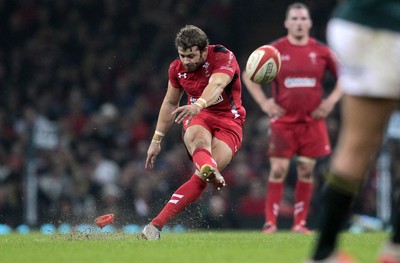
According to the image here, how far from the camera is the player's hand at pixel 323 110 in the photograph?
11.3 metres

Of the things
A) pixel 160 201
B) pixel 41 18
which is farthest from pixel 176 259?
pixel 41 18

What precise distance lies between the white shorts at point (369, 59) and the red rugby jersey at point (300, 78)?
6501 millimetres

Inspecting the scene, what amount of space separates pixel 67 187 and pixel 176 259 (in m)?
9.97

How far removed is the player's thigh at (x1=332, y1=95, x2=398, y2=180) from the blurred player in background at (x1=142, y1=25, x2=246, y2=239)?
3.30 m

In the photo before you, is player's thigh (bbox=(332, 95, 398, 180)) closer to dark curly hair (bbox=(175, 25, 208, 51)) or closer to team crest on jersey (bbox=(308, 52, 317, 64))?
dark curly hair (bbox=(175, 25, 208, 51))

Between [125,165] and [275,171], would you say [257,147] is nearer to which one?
[125,165]

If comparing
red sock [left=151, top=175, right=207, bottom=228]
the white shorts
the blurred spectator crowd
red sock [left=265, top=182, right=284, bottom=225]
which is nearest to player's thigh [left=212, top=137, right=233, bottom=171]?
red sock [left=151, top=175, right=207, bottom=228]

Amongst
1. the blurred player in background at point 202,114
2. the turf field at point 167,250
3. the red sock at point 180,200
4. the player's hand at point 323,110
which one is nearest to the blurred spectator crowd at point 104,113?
the player's hand at point 323,110

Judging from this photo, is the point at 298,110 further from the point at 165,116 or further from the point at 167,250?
the point at 167,250

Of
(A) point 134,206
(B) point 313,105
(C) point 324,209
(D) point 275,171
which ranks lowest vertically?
(A) point 134,206

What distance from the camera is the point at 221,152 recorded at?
8898 millimetres

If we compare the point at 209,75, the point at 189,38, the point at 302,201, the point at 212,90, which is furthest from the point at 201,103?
the point at 302,201

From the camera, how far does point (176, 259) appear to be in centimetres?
639

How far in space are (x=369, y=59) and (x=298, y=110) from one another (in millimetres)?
6618
